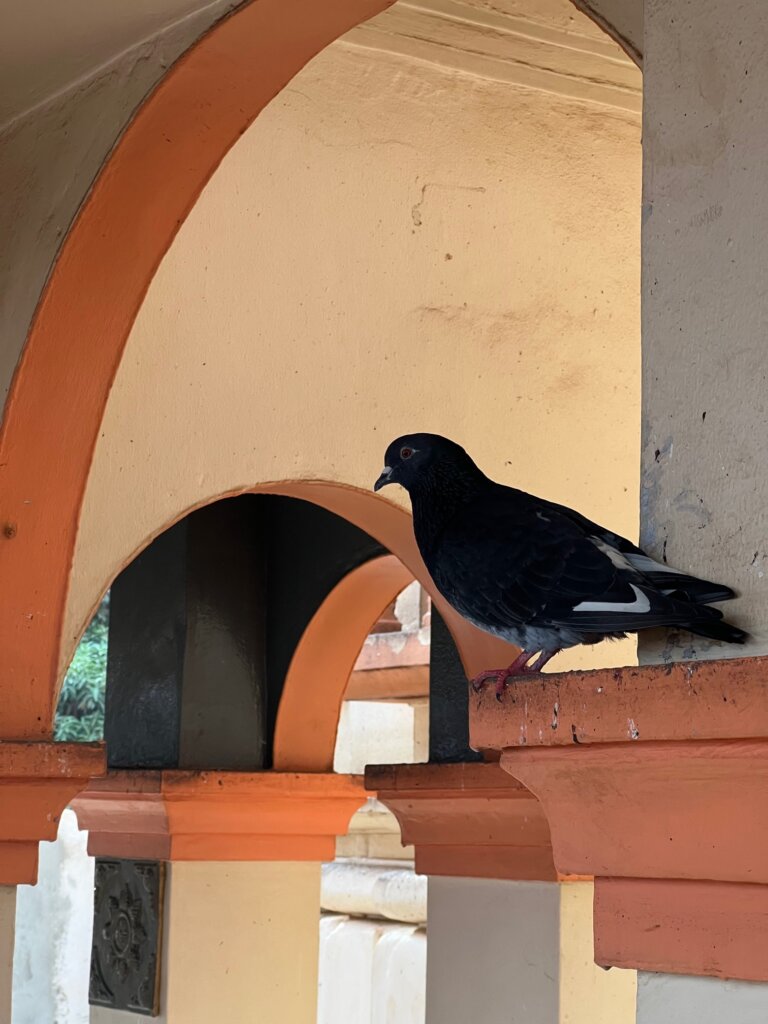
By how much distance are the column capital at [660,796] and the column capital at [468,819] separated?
2688 millimetres

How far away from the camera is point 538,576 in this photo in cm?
179

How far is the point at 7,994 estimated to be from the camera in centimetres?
313

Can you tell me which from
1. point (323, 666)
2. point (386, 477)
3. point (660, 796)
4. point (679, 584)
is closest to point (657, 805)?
point (660, 796)

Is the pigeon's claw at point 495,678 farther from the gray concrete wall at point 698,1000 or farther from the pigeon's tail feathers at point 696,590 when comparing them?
the gray concrete wall at point 698,1000

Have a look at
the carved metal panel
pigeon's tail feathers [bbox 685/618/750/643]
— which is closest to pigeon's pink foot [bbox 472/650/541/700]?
pigeon's tail feathers [bbox 685/618/750/643]

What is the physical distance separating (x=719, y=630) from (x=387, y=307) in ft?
9.34

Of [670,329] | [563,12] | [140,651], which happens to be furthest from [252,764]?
[670,329]

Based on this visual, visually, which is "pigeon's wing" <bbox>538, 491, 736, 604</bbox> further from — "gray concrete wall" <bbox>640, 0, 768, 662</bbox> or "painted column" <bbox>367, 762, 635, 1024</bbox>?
"painted column" <bbox>367, 762, 635, 1024</bbox>

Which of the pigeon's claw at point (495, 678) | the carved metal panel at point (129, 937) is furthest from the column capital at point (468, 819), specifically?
the pigeon's claw at point (495, 678)

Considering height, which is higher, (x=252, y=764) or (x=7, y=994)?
(x=252, y=764)

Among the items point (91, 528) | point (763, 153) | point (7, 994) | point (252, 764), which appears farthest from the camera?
point (252, 764)

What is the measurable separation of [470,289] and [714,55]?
8.83 feet

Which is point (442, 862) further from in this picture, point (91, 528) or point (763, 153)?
point (763, 153)

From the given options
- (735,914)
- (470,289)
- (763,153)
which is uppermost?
(470,289)
